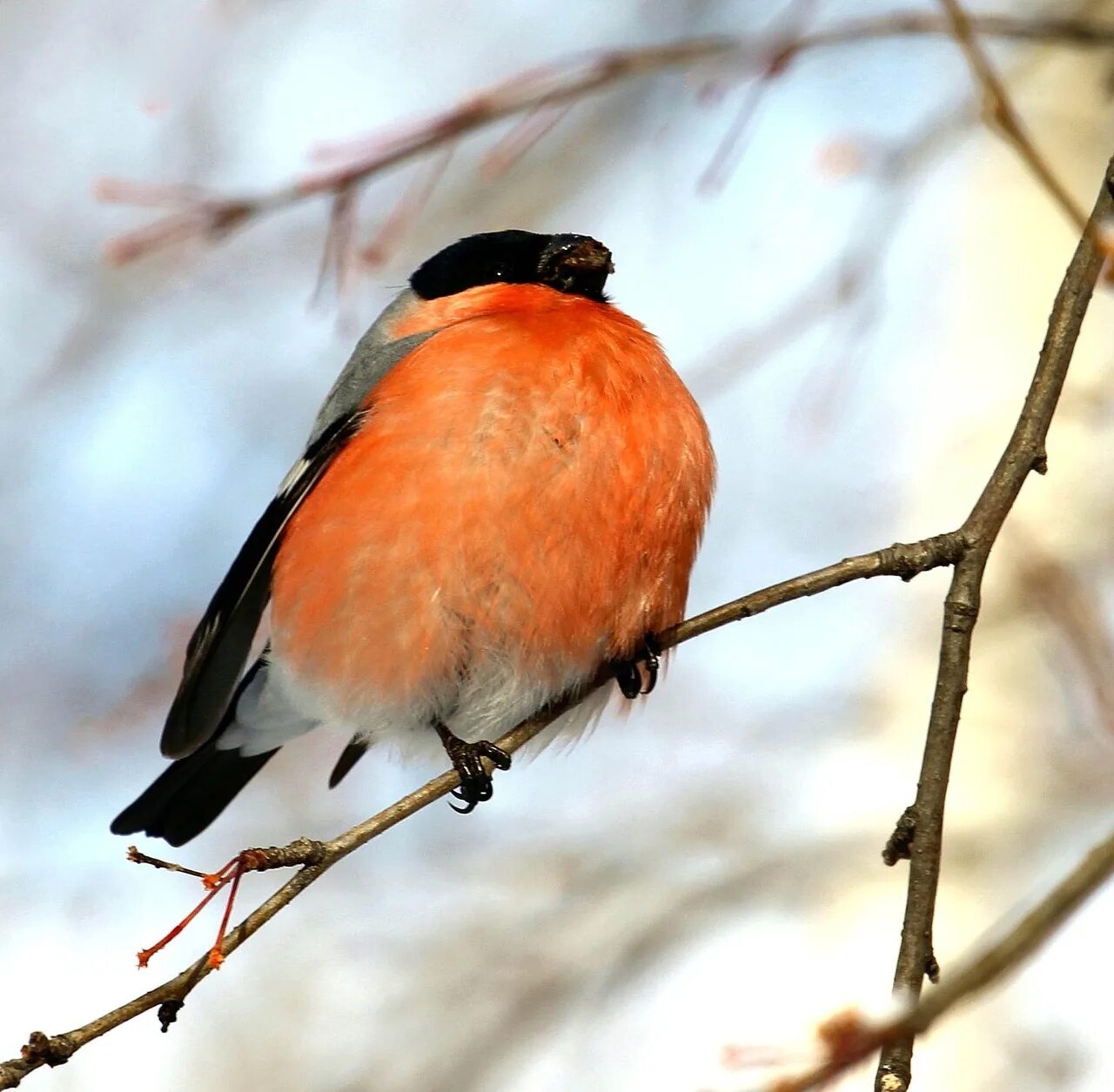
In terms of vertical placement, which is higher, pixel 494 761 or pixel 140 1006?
pixel 494 761

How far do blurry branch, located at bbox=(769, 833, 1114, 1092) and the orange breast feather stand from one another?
5.01 feet

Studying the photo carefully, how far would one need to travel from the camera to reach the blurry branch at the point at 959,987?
4.29 feet

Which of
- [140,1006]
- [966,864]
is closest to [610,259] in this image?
[140,1006]

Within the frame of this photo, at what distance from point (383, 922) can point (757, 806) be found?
1.45 meters

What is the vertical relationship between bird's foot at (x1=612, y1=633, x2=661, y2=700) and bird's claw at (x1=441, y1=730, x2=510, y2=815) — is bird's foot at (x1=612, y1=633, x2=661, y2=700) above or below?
above

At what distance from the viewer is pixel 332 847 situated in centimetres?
222

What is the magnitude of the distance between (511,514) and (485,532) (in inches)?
2.5

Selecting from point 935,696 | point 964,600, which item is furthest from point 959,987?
point 964,600

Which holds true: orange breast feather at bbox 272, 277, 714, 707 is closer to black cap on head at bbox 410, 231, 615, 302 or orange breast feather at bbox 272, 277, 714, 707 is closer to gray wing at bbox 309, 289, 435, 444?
gray wing at bbox 309, 289, 435, 444

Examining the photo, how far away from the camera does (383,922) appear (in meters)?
5.37

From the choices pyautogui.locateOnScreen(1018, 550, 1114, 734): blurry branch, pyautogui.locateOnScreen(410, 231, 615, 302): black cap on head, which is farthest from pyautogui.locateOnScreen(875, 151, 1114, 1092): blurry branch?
pyautogui.locateOnScreen(410, 231, 615, 302): black cap on head

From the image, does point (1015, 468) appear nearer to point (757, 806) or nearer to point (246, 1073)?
point (757, 806)

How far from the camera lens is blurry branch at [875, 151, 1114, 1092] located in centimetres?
200

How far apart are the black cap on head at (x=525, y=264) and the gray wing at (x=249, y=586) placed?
23 centimetres
